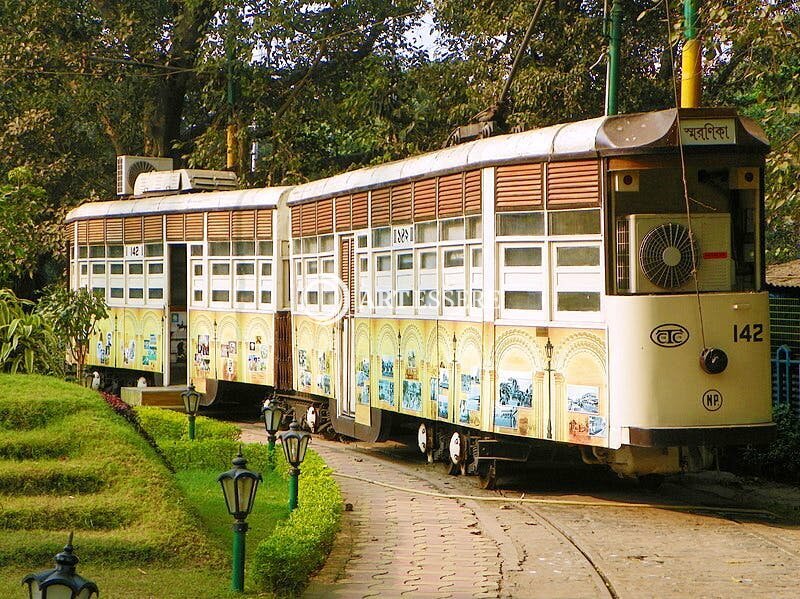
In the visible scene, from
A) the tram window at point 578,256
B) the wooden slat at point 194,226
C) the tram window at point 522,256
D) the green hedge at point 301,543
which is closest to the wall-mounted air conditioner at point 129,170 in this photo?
the wooden slat at point 194,226

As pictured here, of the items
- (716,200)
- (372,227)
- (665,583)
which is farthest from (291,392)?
(665,583)

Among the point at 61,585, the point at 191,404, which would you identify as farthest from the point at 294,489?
the point at 61,585

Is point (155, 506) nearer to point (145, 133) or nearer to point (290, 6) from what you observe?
point (290, 6)

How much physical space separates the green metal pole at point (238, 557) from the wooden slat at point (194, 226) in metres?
11.9

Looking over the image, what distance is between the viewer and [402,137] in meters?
23.6

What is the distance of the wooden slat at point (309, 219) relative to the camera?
1606 cm

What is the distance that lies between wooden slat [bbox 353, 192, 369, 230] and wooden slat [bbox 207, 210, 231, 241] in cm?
428

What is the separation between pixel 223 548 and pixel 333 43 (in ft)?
64.0

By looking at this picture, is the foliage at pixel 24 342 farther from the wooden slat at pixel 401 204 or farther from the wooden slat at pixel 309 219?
the wooden slat at pixel 401 204

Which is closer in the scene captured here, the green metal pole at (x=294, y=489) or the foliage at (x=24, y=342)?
the green metal pole at (x=294, y=489)

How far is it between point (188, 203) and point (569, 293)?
1011 cm

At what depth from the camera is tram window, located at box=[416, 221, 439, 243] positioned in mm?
12406

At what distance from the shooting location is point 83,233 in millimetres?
22375

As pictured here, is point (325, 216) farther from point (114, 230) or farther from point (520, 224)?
point (114, 230)
